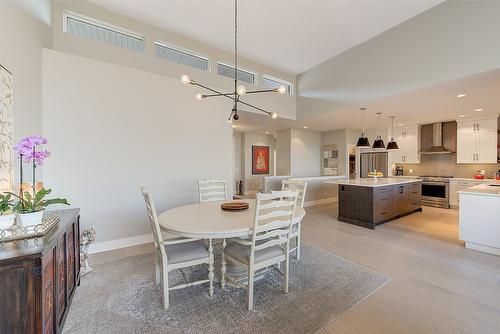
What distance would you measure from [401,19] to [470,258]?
377cm

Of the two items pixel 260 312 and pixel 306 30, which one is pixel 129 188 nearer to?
pixel 260 312

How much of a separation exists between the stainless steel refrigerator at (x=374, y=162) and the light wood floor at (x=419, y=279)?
120 inches

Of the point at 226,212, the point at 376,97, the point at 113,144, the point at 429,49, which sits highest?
the point at 429,49

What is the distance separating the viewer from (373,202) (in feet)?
13.9

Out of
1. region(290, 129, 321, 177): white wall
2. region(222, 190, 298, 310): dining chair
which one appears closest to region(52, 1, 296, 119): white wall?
region(290, 129, 321, 177): white wall

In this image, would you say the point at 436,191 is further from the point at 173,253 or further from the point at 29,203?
the point at 29,203

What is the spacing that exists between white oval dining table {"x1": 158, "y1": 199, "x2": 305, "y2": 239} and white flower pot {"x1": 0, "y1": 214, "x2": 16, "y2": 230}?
955 millimetres

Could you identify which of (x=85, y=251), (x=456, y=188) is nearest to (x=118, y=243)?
(x=85, y=251)

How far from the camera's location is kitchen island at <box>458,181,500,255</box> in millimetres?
3043

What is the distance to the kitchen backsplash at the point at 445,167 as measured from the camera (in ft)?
19.0

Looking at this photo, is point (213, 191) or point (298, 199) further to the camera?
point (213, 191)

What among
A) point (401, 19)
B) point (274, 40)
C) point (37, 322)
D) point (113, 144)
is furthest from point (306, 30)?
point (37, 322)

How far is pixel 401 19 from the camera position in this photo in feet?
11.8

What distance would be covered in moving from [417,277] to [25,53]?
16.5 ft
